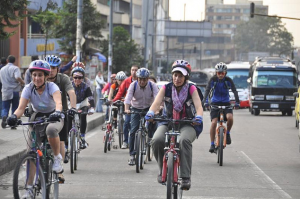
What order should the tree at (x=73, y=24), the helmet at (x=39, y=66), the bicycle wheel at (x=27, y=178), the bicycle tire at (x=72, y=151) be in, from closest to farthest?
the bicycle wheel at (x=27, y=178)
the helmet at (x=39, y=66)
the bicycle tire at (x=72, y=151)
the tree at (x=73, y=24)

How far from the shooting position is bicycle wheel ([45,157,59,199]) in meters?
8.05

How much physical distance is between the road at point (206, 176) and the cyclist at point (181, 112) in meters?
1.10

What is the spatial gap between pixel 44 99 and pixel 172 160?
5.21 ft

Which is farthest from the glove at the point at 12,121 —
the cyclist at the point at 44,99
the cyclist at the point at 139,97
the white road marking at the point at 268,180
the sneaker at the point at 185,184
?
the cyclist at the point at 139,97

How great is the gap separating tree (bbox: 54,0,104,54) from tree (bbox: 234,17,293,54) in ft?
396

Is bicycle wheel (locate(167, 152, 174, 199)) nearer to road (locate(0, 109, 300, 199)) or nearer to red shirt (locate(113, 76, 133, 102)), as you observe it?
road (locate(0, 109, 300, 199))

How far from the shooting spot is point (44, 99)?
27.9 feet

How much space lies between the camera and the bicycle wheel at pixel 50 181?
317 inches

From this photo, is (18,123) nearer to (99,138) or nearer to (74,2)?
(99,138)

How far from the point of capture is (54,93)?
8422 millimetres

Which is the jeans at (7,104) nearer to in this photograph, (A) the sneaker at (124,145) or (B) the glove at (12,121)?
(A) the sneaker at (124,145)

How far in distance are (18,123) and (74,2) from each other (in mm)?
29848

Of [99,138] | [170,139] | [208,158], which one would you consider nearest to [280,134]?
[99,138]

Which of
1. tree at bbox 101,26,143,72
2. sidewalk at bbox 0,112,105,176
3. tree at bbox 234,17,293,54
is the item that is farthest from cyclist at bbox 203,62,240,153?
tree at bbox 234,17,293,54
